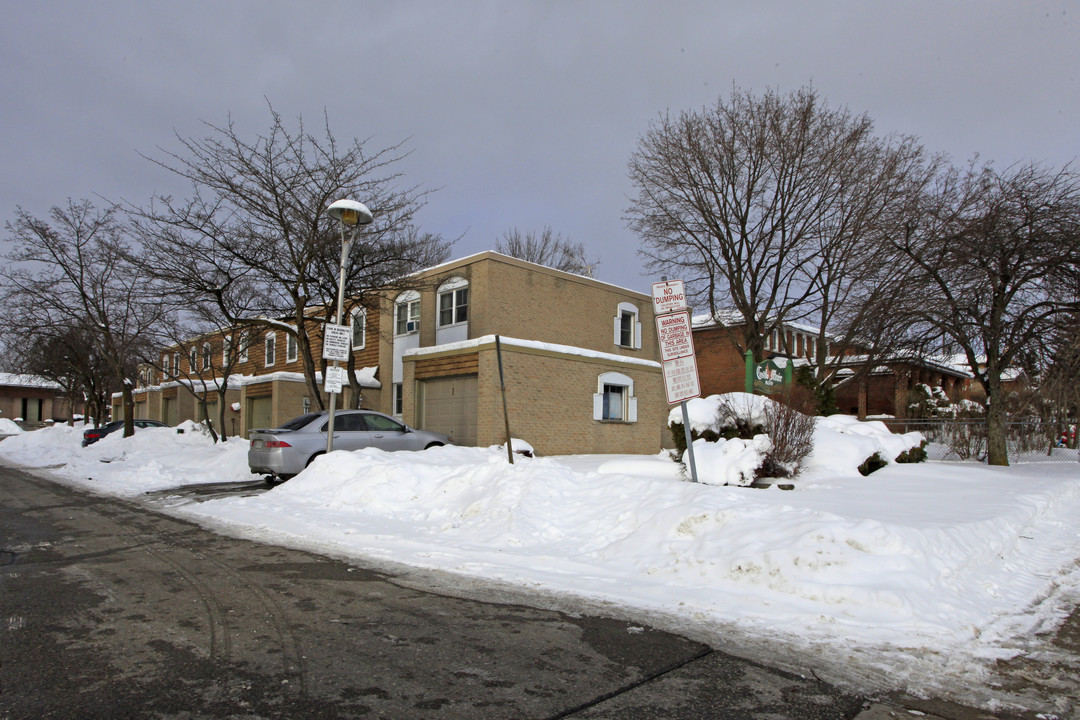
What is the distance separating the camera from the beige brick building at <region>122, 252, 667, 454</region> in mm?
19859

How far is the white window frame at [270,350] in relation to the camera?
110 feet

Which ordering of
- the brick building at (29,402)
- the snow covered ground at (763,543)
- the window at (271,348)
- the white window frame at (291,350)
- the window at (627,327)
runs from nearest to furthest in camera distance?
the snow covered ground at (763,543) < the window at (627,327) < the white window frame at (291,350) < the window at (271,348) < the brick building at (29,402)

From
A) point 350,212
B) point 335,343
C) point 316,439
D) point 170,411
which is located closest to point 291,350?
point 170,411

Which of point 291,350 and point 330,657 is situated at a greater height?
point 291,350

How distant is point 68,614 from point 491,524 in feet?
15.8

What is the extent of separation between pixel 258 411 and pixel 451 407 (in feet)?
44.9

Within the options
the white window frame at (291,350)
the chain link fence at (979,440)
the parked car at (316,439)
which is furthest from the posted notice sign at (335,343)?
the white window frame at (291,350)

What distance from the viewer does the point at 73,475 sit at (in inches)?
745

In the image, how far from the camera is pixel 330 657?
4.28 metres

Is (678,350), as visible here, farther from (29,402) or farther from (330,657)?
(29,402)

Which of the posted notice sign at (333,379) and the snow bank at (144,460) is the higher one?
the posted notice sign at (333,379)

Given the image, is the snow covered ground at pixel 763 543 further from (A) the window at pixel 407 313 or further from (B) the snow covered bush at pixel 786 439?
(A) the window at pixel 407 313

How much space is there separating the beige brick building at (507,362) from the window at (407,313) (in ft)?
0.14

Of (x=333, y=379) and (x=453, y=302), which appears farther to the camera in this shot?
(x=453, y=302)
